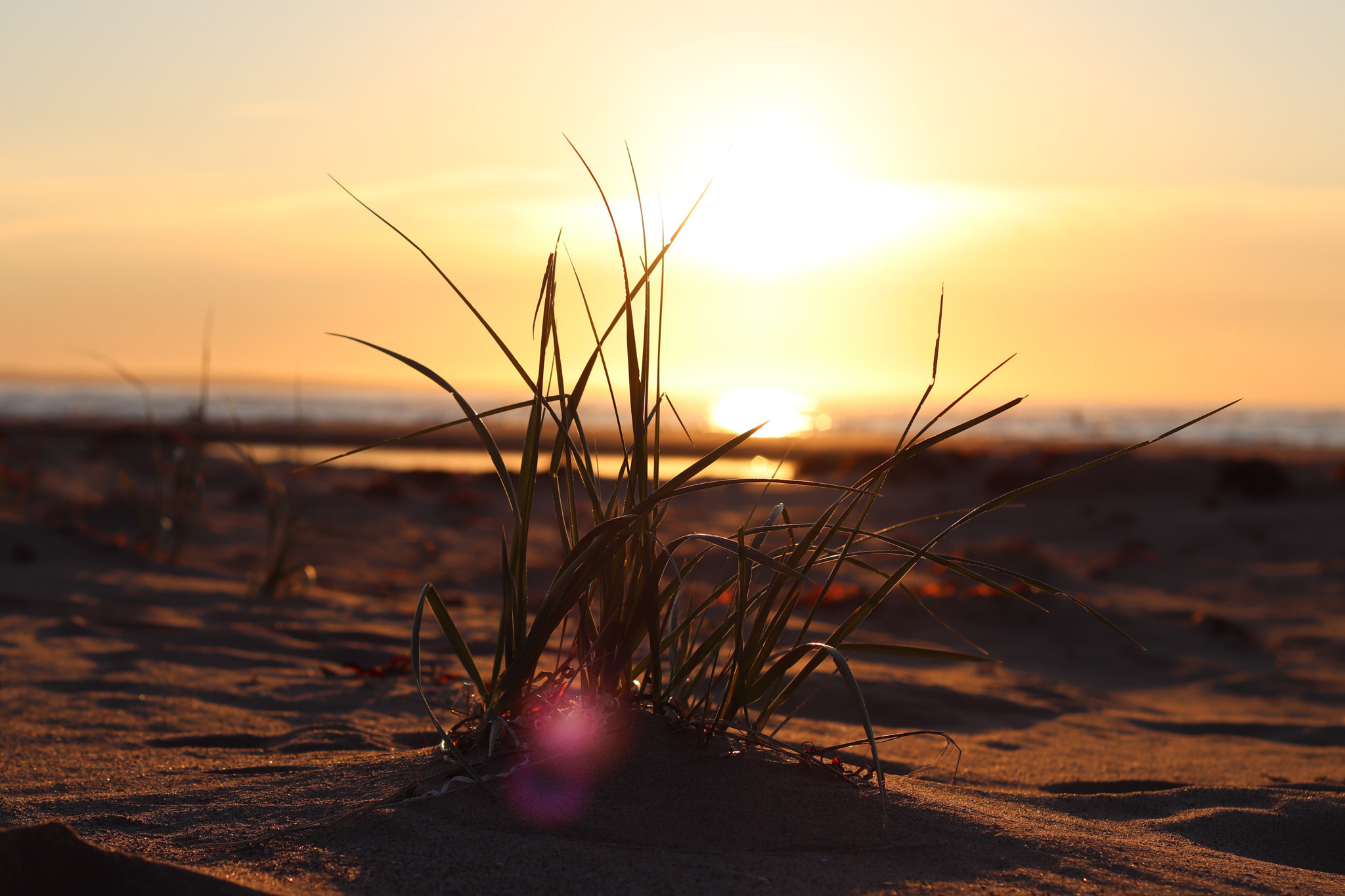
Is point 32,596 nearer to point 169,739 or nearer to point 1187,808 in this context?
point 169,739

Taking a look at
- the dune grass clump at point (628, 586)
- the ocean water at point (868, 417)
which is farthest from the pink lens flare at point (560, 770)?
the ocean water at point (868, 417)

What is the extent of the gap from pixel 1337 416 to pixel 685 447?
50771mm

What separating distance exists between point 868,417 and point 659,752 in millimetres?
53052

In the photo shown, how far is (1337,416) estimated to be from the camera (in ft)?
189

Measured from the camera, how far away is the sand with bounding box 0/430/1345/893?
155 centimetres

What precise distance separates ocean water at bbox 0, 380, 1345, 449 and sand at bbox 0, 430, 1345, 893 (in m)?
23.6

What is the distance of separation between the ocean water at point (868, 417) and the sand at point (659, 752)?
23.6 m

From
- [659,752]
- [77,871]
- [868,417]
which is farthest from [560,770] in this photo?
[868,417]

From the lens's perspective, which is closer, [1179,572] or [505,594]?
[505,594]

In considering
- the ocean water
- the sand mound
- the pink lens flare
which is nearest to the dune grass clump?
the pink lens flare

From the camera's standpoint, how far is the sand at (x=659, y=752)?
1.55 meters

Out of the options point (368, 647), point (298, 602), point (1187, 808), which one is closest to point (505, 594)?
point (1187, 808)

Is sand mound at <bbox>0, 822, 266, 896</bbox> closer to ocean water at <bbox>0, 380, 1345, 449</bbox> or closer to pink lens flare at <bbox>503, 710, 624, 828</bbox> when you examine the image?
pink lens flare at <bbox>503, 710, 624, 828</bbox>

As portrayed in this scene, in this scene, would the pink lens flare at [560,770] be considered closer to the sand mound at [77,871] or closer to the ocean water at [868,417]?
the sand mound at [77,871]
